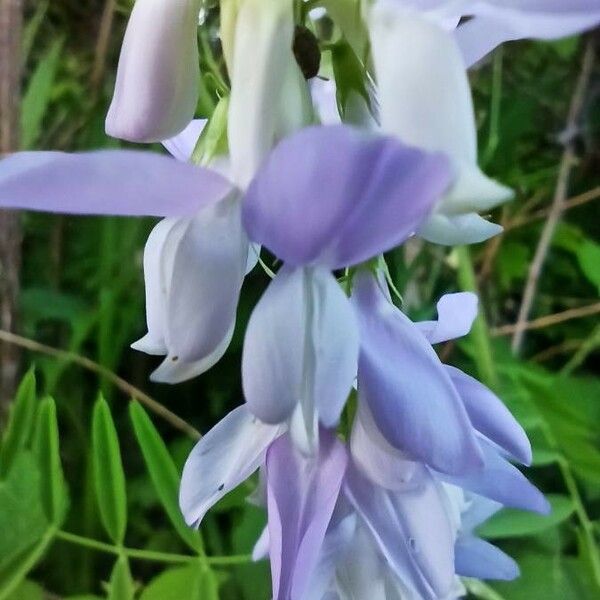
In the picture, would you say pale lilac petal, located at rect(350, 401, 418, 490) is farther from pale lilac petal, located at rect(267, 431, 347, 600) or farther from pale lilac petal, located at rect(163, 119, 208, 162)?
pale lilac petal, located at rect(163, 119, 208, 162)

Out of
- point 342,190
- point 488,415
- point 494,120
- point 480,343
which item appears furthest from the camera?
point 494,120

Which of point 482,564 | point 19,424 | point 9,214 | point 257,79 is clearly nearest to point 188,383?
point 9,214

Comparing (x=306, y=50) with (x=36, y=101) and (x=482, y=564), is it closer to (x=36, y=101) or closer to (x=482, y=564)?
(x=482, y=564)

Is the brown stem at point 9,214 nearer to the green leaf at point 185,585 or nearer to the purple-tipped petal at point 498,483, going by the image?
the green leaf at point 185,585

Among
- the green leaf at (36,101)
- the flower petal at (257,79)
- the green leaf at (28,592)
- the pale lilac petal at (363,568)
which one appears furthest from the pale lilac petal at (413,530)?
the green leaf at (36,101)

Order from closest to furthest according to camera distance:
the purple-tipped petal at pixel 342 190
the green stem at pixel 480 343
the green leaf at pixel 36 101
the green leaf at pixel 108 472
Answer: the purple-tipped petal at pixel 342 190 → the green leaf at pixel 108 472 → the green stem at pixel 480 343 → the green leaf at pixel 36 101
